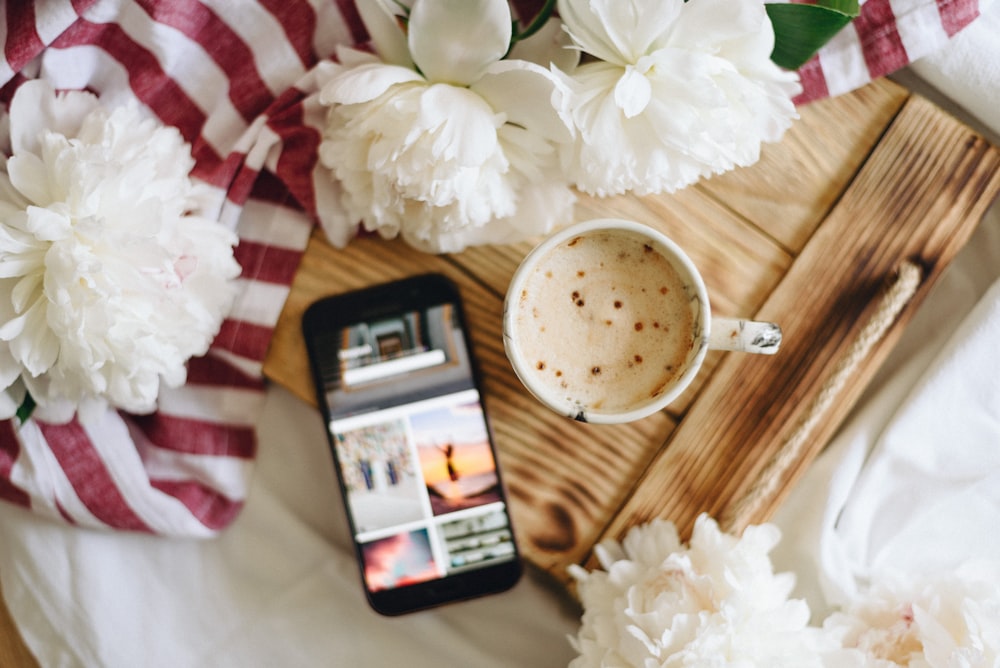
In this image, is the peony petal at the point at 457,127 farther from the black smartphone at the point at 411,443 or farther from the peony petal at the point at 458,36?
the black smartphone at the point at 411,443

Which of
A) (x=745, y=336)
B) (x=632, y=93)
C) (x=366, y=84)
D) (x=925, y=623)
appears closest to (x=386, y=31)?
(x=366, y=84)

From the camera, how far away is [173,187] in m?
0.48

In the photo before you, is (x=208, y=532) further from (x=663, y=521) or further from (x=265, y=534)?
(x=663, y=521)

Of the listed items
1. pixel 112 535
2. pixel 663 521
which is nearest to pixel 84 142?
pixel 112 535

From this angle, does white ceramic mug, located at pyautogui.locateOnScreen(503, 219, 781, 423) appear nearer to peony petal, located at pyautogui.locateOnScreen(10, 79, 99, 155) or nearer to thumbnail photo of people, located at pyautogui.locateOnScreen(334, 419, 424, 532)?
thumbnail photo of people, located at pyautogui.locateOnScreen(334, 419, 424, 532)

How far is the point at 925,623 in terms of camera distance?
499 millimetres

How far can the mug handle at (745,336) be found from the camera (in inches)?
16.6

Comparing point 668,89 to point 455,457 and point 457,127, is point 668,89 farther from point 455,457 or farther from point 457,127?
point 455,457

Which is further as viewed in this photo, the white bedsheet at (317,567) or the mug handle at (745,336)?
the white bedsheet at (317,567)

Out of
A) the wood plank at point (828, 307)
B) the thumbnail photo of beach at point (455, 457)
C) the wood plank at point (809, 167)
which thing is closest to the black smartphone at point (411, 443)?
the thumbnail photo of beach at point (455, 457)

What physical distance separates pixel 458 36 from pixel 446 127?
5 cm

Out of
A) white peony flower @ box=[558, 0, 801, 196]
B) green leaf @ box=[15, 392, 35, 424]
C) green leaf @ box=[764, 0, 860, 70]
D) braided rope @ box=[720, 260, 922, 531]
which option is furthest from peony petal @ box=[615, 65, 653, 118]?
green leaf @ box=[15, 392, 35, 424]

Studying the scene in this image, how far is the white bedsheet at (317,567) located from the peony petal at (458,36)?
11.6 inches

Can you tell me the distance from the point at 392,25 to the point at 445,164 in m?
0.10
